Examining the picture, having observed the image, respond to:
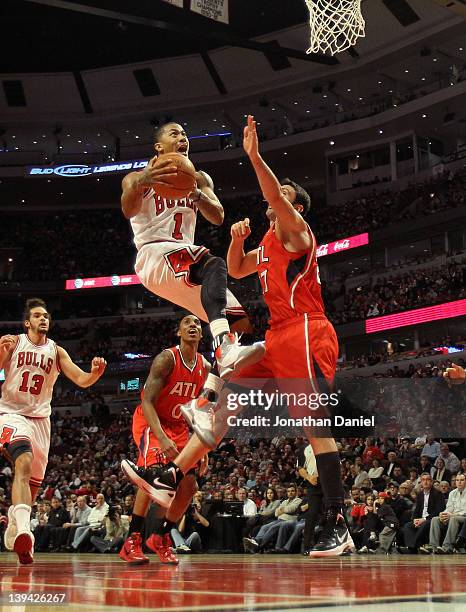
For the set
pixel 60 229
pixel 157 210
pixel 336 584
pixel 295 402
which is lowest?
pixel 336 584

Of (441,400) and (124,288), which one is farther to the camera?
(124,288)

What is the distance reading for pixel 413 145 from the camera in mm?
35781

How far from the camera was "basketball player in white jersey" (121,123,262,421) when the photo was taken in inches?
209

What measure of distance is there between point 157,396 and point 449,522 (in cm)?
611

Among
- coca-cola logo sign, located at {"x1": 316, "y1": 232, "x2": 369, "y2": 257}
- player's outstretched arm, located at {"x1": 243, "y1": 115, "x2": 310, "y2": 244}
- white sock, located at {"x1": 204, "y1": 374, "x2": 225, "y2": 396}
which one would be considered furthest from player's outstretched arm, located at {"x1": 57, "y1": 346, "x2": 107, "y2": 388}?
coca-cola logo sign, located at {"x1": 316, "y1": 232, "x2": 369, "y2": 257}

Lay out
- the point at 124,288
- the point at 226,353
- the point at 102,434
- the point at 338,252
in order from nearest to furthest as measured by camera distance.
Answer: the point at 226,353 < the point at 102,434 < the point at 338,252 < the point at 124,288

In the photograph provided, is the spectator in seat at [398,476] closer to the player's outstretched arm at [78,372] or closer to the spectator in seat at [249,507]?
the spectator in seat at [249,507]

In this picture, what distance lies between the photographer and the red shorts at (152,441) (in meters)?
6.72

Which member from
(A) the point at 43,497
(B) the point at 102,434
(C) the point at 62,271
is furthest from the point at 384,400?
(C) the point at 62,271

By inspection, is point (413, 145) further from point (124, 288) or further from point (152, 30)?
point (124, 288)

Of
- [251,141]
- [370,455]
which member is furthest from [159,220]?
[370,455]

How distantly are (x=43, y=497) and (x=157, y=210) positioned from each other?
1635 centimetres

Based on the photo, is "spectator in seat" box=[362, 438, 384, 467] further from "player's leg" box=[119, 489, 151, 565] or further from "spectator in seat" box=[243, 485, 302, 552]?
"player's leg" box=[119, 489, 151, 565]

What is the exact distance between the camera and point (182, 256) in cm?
568
